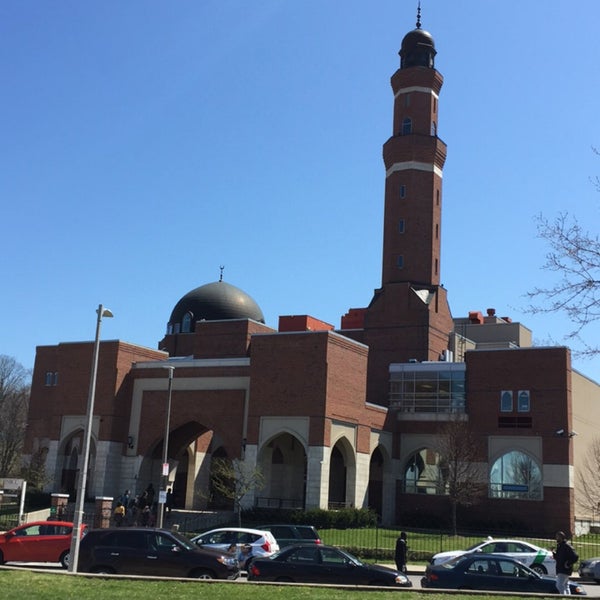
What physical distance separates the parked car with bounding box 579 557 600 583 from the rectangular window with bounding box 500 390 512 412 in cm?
1867

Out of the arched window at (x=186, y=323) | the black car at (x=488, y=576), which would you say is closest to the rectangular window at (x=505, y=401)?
the black car at (x=488, y=576)

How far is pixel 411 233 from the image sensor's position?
5497cm

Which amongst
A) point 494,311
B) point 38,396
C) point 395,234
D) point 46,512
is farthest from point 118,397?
point 494,311

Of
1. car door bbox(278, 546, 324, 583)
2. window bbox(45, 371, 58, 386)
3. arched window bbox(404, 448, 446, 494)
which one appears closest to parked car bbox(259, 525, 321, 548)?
car door bbox(278, 546, 324, 583)

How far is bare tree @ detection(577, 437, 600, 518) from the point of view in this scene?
154 feet

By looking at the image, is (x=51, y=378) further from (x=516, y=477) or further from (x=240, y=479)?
(x=516, y=477)

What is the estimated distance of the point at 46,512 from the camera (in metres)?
39.2

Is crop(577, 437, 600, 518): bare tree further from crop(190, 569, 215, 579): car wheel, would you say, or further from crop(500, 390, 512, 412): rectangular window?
crop(190, 569, 215, 579): car wheel

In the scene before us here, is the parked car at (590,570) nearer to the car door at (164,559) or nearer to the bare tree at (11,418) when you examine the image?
the car door at (164,559)

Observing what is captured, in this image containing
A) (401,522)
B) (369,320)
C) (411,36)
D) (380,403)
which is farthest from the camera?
(411,36)

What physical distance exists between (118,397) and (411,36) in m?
33.0

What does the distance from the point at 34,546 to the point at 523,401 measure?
29430 mm

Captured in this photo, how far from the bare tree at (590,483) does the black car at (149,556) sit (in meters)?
32.9

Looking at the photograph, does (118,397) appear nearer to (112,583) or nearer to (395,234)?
(395,234)
